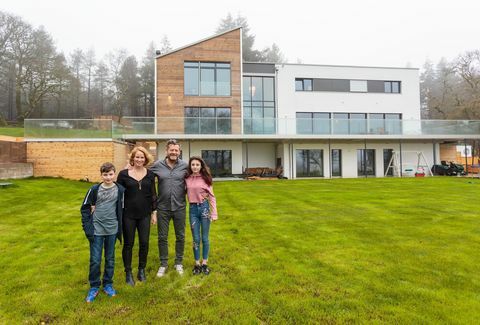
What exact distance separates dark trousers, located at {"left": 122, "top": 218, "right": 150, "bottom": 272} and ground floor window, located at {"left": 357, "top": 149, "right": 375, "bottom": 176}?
20705 mm

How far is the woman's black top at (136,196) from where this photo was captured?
12.5 feet

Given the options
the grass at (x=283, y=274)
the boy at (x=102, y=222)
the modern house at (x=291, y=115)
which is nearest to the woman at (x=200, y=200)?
the grass at (x=283, y=274)

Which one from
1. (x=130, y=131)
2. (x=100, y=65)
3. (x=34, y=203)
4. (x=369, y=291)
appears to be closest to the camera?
(x=369, y=291)

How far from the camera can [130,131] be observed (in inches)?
744

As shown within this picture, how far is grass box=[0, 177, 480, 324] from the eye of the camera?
313 centimetres

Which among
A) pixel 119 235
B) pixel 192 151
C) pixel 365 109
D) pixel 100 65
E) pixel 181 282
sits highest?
pixel 100 65

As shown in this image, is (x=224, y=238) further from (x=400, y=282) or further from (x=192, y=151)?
(x=192, y=151)

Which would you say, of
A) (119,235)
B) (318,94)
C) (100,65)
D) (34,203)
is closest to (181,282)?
(119,235)

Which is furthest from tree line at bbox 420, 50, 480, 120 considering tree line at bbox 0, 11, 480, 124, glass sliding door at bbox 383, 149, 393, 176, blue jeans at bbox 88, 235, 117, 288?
blue jeans at bbox 88, 235, 117, 288

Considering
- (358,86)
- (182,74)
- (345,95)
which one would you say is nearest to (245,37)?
(358,86)

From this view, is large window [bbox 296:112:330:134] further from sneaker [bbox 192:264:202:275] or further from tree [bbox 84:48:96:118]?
tree [bbox 84:48:96:118]

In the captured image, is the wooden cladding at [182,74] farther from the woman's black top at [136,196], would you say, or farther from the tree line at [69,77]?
the woman's black top at [136,196]

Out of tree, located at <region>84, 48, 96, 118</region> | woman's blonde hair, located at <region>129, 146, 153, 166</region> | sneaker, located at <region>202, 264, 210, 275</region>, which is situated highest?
tree, located at <region>84, 48, 96, 118</region>

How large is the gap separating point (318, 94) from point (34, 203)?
1907 cm
